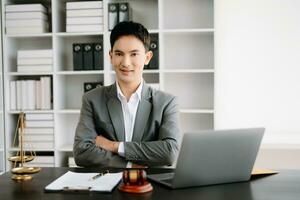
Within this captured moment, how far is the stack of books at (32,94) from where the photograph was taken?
326cm

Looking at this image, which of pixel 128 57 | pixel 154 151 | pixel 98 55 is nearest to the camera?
pixel 154 151

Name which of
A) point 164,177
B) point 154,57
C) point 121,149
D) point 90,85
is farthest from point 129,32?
point 90,85

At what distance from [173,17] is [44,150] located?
5.49 feet

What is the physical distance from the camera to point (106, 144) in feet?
6.35

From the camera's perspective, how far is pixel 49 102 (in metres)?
3.25

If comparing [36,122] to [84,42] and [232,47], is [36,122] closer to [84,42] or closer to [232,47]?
[84,42]

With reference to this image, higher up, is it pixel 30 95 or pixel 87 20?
pixel 87 20

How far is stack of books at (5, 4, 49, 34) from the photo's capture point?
321 centimetres

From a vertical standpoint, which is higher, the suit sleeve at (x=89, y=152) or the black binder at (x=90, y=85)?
the black binder at (x=90, y=85)

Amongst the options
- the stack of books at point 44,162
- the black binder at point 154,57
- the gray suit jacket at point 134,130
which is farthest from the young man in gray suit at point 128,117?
the stack of books at point 44,162

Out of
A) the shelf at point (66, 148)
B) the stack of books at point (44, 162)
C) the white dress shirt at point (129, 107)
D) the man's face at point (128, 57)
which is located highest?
the man's face at point (128, 57)

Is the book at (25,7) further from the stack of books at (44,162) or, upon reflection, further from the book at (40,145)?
the stack of books at (44,162)

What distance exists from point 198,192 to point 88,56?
2.17 m

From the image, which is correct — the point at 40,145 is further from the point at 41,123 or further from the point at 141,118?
the point at 141,118
